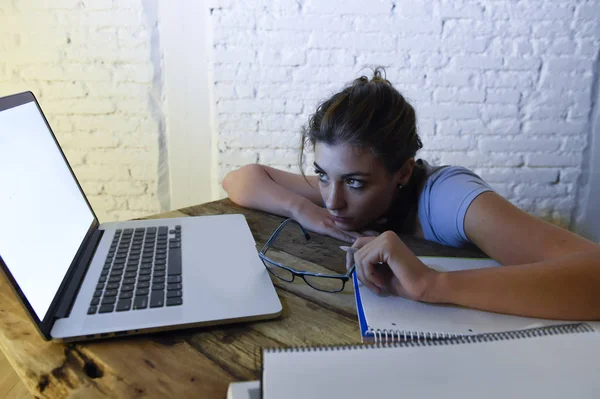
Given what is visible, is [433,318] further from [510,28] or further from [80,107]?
[80,107]

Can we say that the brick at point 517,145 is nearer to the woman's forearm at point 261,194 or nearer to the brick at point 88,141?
the woman's forearm at point 261,194

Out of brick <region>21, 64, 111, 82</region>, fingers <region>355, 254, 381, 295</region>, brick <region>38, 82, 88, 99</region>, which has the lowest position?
fingers <region>355, 254, 381, 295</region>

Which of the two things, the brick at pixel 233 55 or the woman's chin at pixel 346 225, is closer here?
the woman's chin at pixel 346 225

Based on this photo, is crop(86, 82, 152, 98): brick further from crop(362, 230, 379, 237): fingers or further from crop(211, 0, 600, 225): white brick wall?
crop(362, 230, 379, 237): fingers

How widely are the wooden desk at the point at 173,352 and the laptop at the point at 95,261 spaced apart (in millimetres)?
17

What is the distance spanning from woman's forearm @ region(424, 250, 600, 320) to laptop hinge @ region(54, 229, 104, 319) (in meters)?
0.45

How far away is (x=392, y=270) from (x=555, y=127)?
5.48 feet

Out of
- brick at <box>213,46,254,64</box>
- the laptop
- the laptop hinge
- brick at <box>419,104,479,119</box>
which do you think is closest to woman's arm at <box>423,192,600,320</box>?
the laptop

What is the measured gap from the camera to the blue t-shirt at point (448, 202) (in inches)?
32.6

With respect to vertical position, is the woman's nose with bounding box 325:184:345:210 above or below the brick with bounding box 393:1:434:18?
below

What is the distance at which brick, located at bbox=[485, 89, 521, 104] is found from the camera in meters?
1.95

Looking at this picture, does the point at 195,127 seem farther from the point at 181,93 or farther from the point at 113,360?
the point at 113,360

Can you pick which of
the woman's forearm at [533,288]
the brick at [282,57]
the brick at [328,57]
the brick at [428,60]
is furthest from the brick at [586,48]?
the woman's forearm at [533,288]

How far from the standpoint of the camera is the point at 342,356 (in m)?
0.41
